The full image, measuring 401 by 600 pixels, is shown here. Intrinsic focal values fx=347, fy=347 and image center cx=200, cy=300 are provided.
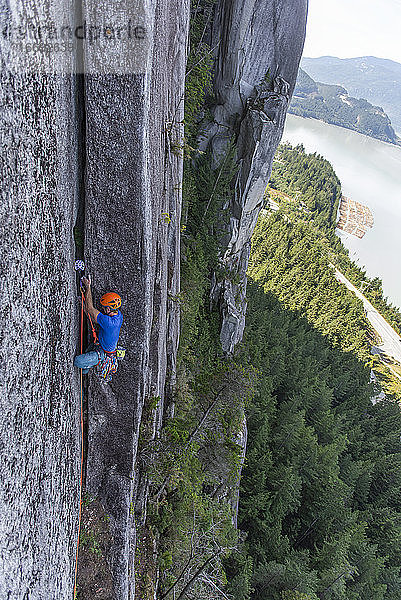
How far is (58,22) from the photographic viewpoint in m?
3.44

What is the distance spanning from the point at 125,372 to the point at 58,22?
4.15m

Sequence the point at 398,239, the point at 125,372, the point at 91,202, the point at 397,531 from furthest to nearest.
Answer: the point at 398,239, the point at 397,531, the point at 125,372, the point at 91,202

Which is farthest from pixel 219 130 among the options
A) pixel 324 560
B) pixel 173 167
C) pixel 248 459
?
pixel 324 560

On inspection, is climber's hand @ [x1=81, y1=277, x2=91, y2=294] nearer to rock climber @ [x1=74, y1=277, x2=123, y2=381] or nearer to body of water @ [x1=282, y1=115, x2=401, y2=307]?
rock climber @ [x1=74, y1=277, x2=123, y2=381]

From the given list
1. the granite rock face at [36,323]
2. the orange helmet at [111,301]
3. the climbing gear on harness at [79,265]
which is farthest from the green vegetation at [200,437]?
the climbing gear on harness at [79,265]

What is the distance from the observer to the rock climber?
428 centimetres

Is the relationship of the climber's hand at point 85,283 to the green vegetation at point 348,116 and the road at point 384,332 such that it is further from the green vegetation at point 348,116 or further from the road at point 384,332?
the green vegetation at point 348,116

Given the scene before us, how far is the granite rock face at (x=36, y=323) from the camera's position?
3.11 meters

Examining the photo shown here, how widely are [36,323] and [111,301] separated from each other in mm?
953

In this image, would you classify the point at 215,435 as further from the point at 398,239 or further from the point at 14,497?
the point at 398,239

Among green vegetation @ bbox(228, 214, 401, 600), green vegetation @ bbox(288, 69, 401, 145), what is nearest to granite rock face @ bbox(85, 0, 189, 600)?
green vegetation @ bbox(228, 214, 401, 600)

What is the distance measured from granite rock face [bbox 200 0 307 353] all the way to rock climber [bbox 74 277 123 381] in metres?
10.9

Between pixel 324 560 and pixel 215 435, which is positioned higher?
pixel 215 435

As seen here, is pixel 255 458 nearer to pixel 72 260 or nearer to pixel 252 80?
pixel 72 260
